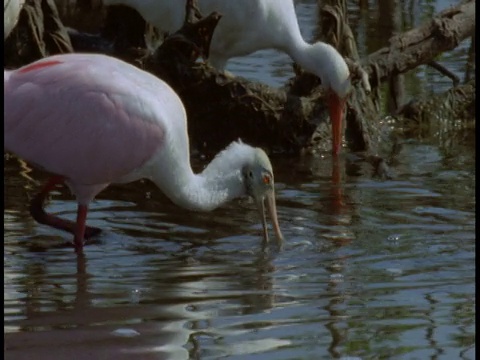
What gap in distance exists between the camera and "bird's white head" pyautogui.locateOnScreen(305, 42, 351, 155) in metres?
11.5

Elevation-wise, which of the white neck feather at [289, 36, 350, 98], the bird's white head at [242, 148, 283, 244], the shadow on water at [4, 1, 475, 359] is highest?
the white neck feather at [289, 36, 350, 98]

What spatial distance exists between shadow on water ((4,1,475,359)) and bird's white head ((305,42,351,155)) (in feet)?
2.88

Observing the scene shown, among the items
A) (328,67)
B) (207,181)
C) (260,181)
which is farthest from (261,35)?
(207,181)

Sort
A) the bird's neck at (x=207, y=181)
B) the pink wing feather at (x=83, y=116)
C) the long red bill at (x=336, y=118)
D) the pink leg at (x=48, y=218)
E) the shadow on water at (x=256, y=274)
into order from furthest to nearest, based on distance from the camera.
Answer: the long red bill at (x=336, y=118)
the pink leg at (x=48, y=218)
the bird's neck at (x=207, y=181)
the pink wing feather at (x=83, y=116)
the shadow on water at (x=256, y=274)

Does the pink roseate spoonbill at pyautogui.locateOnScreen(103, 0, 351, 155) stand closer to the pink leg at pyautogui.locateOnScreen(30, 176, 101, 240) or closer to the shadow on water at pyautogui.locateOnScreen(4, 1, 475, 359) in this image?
the shadow on water at pyautogui.locateOnScreen(4, 1, 475, 359)

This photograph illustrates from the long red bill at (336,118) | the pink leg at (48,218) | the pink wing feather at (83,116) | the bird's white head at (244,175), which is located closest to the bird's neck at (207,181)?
the bird's white head at (244,175)

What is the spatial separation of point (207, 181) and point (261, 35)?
399cm

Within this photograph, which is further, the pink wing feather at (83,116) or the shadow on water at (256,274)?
the pink wing feather at (83,116)

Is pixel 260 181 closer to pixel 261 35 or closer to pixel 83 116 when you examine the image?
pixel 83 116

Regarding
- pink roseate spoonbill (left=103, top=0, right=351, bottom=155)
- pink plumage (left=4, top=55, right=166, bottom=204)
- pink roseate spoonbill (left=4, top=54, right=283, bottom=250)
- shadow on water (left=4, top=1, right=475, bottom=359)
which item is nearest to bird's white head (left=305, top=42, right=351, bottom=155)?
pink roseate spoonbill (left=103, top=0, right=351, bottom=155)

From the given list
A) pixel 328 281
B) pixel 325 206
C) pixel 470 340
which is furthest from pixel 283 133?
pixel 470 340

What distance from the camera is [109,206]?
9.23m

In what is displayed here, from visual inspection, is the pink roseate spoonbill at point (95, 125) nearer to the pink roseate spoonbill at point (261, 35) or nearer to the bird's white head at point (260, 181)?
the bird's white head at point (260, 181)

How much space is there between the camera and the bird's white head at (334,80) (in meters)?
11.5
